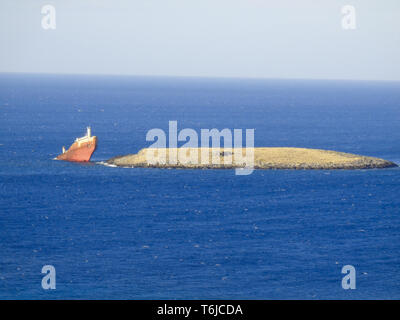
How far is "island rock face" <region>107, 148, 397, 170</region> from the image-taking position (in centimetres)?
13450

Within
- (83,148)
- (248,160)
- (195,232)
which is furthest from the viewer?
(83,148)

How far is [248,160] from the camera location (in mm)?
135750

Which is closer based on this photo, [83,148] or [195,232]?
[195,232]

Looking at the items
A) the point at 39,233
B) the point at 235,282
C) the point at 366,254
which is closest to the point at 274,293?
the point at 235,282

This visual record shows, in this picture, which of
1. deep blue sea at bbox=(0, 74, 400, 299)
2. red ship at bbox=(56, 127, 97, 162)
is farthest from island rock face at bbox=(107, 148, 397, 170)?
red ship at bbox=(56, 127, 97, 162)

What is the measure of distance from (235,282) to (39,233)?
2697cm

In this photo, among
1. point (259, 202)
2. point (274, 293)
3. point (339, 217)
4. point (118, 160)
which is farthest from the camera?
point (118, 160)

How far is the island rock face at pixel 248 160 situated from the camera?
134 metres

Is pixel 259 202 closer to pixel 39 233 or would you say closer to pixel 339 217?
pixel 339 217

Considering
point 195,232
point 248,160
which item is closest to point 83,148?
point 248,160

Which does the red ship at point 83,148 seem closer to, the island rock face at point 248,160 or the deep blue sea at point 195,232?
the deep blue sea at point 195,232

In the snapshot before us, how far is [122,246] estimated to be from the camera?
83812 mm

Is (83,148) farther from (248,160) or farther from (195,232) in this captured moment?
(195,232)

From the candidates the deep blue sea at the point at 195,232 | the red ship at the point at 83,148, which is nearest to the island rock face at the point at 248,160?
the deep blue sea at the point at 195,232
